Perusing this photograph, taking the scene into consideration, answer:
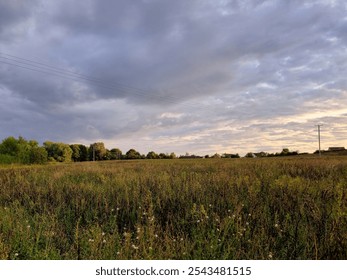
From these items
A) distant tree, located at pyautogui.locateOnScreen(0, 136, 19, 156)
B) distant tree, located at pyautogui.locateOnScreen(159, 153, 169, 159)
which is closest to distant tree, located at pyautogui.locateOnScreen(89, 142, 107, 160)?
distant tree, located at pyautogui.locateOnScreen(159, 153, 169, 159)

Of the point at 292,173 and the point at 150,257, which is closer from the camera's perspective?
the point at 150,257

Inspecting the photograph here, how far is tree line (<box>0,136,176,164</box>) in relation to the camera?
36875 millimetres

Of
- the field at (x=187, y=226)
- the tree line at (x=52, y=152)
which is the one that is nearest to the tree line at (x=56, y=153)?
the tree line at (x=52, y=152)

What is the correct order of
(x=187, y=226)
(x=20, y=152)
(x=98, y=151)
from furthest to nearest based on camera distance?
1. (x=98, y=151)
2. (x=20, y=152)
3. (x=187, y=226)

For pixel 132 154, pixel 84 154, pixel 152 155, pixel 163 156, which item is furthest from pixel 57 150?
pixel 163 156

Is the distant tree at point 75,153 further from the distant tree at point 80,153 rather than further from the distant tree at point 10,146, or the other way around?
the distant tree at point 10,146

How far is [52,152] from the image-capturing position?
267 feet

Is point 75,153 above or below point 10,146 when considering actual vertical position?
above

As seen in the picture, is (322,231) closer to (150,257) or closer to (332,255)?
(332,255)

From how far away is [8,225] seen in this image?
4.88 m

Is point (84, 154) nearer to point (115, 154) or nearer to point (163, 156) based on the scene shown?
point (115, 154)

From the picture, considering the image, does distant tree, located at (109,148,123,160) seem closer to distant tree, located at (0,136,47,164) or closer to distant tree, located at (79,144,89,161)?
distant tree, located at (79,144,89,161)
